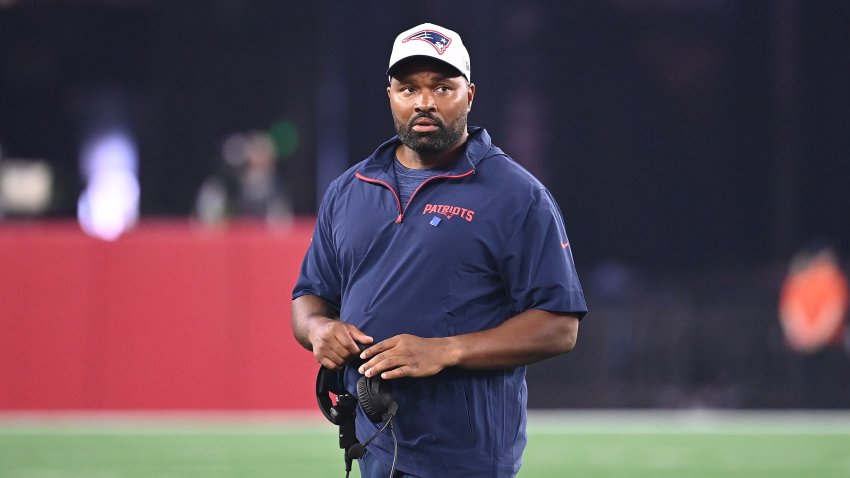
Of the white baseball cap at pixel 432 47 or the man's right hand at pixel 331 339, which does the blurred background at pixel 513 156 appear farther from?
the white baseball cap at pixel 432 47

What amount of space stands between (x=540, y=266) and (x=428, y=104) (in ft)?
1.52

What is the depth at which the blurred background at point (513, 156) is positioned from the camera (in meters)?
12.0

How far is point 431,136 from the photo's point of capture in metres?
3.41

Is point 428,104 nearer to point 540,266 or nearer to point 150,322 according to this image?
point 540,266

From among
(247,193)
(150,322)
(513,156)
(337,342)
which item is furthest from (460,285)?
(513,156)

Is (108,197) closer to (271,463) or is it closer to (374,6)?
(374,6)

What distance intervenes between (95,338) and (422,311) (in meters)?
8.92

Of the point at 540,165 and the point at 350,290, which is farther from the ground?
the point at 350,290

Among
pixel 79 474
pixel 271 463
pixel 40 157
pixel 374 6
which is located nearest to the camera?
pixel 79 474

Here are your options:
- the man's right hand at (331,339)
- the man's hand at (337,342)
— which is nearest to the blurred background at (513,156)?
the man's right hand at (331,339)

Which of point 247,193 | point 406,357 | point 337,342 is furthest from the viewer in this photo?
point 247,193

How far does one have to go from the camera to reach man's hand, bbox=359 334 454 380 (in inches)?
127

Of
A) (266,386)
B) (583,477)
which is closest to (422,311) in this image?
(583,477)

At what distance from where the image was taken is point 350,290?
3.52m
